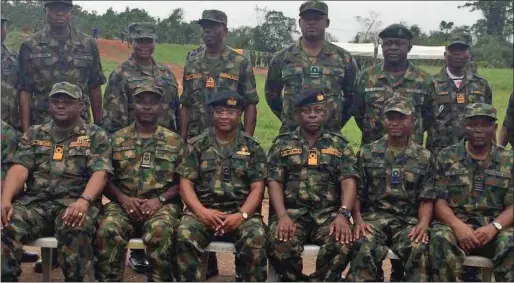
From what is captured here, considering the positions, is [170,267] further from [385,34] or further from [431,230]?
[385,34]

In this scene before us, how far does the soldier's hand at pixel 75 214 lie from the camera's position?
14.4 feet

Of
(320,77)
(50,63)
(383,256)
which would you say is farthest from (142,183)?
(383,256)

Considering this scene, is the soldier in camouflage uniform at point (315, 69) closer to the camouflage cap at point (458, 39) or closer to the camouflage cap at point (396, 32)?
the camouflage cap at point (396, 32)

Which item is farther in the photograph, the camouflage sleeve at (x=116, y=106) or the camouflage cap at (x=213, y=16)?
the camouflage sleeve at (x=116, y=106)

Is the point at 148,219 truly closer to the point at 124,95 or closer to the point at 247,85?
the point at 124,95

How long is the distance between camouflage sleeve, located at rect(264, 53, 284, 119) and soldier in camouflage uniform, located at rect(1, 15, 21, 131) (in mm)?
2257

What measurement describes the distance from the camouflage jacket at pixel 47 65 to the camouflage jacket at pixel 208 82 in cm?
92

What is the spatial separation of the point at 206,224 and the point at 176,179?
54 cm

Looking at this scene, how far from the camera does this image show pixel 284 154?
16.1 ft

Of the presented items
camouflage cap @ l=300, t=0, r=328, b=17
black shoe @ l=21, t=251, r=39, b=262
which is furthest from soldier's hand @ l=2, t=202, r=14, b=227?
camouflage cap @ l=300, t=0, r=328, b=17

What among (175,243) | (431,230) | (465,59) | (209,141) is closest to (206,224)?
(175,243)

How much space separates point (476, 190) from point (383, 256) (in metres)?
0.89

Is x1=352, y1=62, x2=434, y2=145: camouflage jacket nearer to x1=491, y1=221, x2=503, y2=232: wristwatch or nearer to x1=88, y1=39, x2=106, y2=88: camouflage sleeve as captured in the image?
x1=491, y1=221, x2=503, y2=232: wristwatch

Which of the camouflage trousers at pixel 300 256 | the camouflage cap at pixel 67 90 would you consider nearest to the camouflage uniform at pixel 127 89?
the camouflage cap at pixel 67 90
